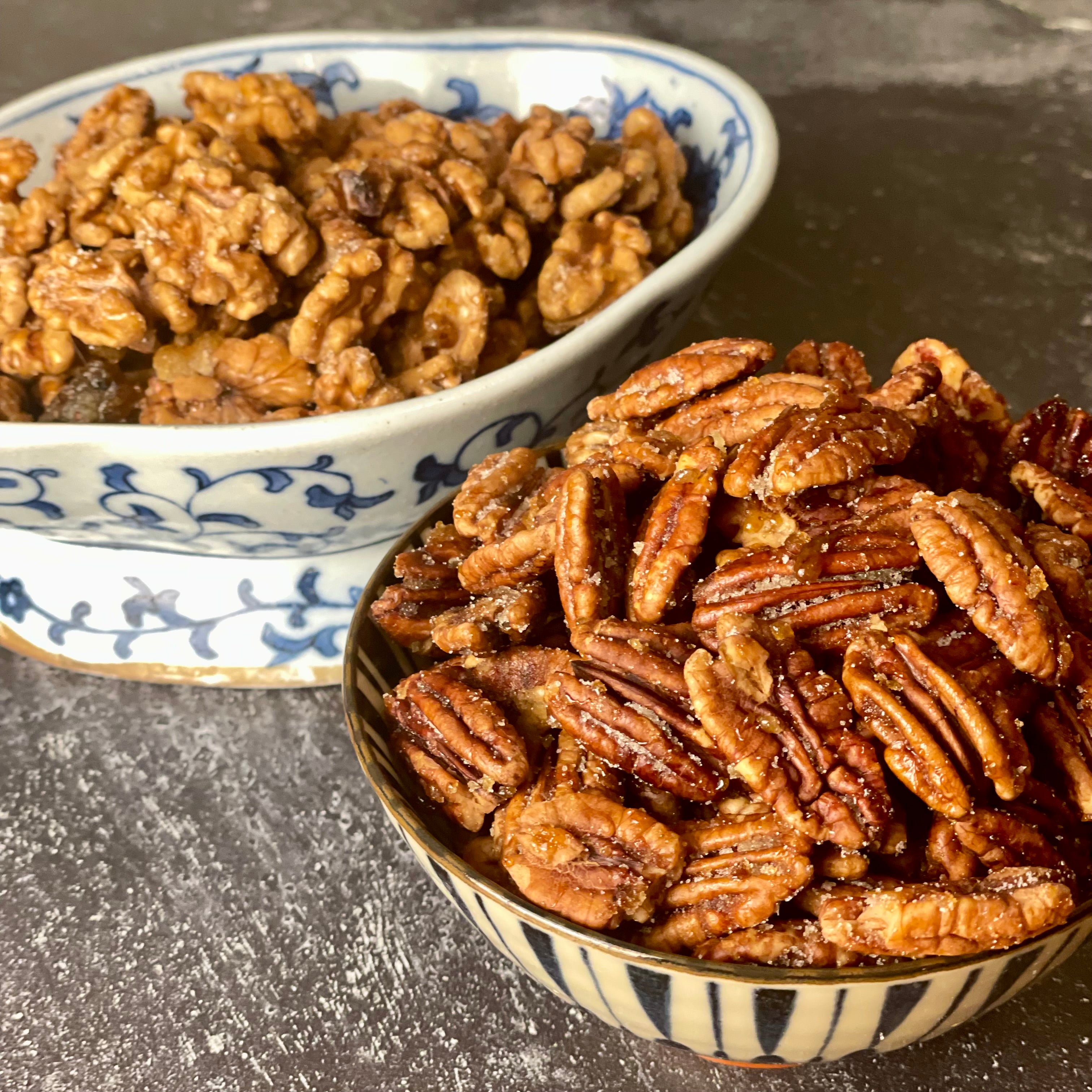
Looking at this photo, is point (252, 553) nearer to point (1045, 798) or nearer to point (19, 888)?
point (19, 888)

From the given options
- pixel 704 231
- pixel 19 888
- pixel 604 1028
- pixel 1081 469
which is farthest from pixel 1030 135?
pixel 19 888

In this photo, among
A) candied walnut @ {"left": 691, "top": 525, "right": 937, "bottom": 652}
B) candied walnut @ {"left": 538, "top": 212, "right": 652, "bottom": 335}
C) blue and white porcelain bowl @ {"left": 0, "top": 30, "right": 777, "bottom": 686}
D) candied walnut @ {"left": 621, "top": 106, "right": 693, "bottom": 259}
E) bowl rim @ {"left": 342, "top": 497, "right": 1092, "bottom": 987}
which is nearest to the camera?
bowl rim @ {"left": 342, "top": 497, "right": 1092, "bottom": 987}

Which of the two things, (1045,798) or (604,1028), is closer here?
(1045,798)

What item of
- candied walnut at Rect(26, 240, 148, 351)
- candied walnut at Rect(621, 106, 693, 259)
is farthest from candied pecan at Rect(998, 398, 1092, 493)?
candied walnut at Rect(26, 240, 148, 351)

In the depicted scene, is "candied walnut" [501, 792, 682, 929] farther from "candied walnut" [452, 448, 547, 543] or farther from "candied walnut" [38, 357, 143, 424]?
"candied walnut" [38, 357, 143, 424]

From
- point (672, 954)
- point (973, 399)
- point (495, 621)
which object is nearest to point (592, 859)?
point (672, 954)

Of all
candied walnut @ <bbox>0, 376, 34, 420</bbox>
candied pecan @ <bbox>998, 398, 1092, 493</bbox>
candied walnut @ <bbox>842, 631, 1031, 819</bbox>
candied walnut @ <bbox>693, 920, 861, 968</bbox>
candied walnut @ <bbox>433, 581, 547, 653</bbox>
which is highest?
candied pecan @ <bbox>998, 398, 1092, 493</bbox>
